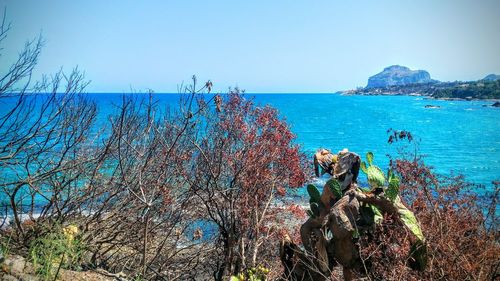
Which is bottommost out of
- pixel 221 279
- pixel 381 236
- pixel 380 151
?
pixel 380 151

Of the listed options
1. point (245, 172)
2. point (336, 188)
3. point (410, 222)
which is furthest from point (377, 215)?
point (245, 172)

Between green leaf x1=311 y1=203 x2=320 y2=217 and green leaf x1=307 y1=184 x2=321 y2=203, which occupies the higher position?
green leaf x1=307 y1=184 x2=321 y2=203

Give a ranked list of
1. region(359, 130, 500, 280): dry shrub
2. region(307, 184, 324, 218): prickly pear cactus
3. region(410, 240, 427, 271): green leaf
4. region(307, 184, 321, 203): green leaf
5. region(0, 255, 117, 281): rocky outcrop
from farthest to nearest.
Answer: region(307, 184, 321, 203): green leaf < region(307, 184, 324, 218): prickly pear cactus < region(410, 240, 427, 271): green leaf < region(359, 130, 500, 280): dry shrub < region(0, 255, 117, 281): rocky outcrop

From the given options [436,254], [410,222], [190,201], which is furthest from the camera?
[190,201]

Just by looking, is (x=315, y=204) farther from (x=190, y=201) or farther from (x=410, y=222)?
(x=190, y=201)

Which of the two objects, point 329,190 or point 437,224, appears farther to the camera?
point 437,224

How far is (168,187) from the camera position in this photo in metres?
9.78

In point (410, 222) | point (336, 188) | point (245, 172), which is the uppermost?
point (336, 188)

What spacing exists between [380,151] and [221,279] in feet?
135

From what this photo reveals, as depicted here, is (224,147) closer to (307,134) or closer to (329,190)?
(329,190)

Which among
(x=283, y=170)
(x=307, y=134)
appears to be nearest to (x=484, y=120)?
(x=307, y=134)

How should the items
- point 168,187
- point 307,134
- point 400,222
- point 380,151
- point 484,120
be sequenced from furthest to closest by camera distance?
1. point 484,120
2. point 307,134
3. point 380,151
4. point 168,187
5. point 400,222

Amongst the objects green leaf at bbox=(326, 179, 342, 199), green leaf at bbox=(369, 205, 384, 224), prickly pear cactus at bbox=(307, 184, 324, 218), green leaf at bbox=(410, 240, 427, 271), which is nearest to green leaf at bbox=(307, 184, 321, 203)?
prickly pear cactus at bbox=(307, 184, 324, 218)

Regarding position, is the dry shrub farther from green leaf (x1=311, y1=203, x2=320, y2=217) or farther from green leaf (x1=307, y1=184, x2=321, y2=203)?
green leaf (x1=307, y1=184, x2=321, y2=203)
